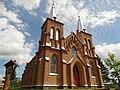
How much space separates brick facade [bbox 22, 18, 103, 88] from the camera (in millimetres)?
21172

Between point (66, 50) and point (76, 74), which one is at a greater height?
point (66, 50)

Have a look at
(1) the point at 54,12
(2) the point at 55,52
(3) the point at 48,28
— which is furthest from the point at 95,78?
(1) the point at 54,12

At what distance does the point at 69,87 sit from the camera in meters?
22.1

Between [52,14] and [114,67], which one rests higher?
[52,14]

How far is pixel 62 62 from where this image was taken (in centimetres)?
2291

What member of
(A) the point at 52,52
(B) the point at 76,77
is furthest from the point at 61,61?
(B) the point at 76,77

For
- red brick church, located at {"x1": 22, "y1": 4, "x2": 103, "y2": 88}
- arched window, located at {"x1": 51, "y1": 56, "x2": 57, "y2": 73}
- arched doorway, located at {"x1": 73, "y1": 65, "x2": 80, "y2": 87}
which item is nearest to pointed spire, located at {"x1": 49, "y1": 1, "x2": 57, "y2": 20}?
red brick church, located at {"x1": 22, "y1": 4, "x2": 103, "y2": 88}

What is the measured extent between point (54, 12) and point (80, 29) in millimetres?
8357

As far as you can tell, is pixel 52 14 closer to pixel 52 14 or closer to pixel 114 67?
pixel 52 14

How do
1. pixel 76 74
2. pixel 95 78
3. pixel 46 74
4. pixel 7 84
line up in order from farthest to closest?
pixel 95 78
pixel 76 74
pixel 46 74
pixel 7 84

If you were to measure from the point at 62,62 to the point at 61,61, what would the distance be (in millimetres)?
424

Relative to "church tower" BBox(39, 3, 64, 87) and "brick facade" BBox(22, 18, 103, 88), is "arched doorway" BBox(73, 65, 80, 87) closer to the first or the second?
"brick facade" BBox(22, 18, 103, 88)

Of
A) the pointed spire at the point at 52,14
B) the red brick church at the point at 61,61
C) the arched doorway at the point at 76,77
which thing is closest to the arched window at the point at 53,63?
the red brick church at the point at 61,61

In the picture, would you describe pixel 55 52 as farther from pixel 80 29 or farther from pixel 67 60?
pixel 80 29
